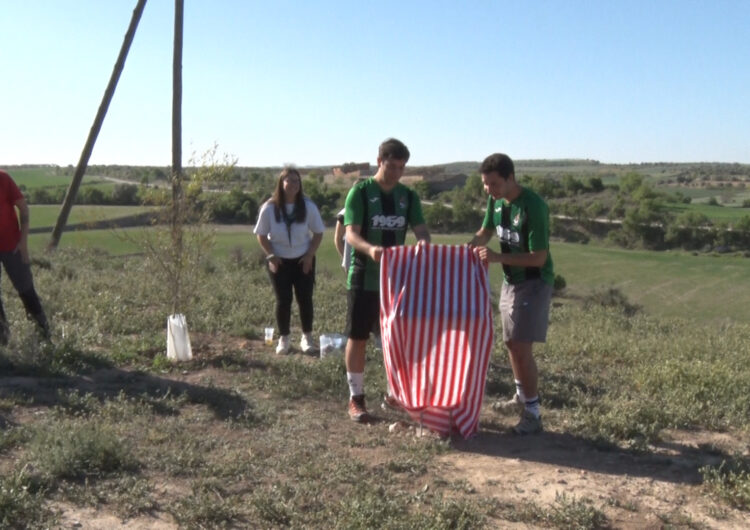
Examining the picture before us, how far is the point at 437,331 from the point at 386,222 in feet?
2.79

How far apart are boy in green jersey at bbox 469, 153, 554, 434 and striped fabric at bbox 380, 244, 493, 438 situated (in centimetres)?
21

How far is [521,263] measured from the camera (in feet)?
15.7

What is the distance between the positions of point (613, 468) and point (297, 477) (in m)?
1.78

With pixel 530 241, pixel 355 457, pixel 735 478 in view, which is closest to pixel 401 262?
pixel 530 241

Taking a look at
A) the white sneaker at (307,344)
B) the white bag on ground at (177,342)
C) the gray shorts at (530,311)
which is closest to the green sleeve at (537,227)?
the gray shorts at (530,311)

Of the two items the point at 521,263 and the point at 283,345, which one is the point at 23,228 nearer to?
the point at 283,345

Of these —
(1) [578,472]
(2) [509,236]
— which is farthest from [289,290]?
(1) [578,472]

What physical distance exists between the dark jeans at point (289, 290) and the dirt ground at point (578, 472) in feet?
5.86

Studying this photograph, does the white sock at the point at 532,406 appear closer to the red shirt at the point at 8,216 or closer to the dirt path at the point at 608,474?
the dirt path at the point at 608,474

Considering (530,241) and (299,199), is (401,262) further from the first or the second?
(299,199)

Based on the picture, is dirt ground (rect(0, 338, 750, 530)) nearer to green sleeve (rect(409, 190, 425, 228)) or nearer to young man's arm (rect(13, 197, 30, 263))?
green sleeve (rect(409, 190, 425, 228))

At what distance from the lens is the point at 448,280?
16.1 ft

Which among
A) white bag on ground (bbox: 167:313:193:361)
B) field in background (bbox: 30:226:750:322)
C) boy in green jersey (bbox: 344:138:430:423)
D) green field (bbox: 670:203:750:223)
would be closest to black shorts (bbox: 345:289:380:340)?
boy in green jersey (bbox: 344:138:430:423)

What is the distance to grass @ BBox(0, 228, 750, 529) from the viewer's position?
3.75m
